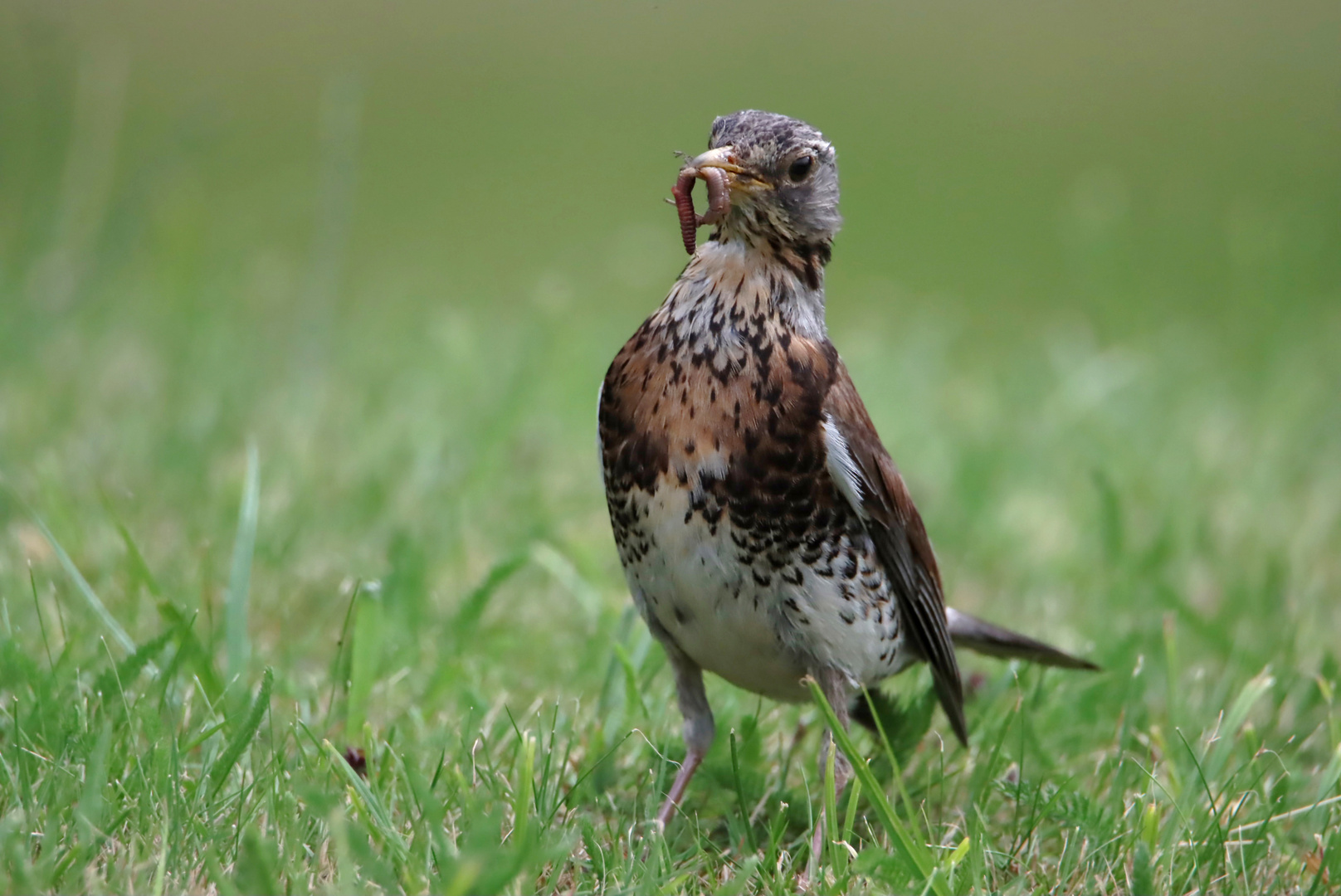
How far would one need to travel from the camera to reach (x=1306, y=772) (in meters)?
3.91

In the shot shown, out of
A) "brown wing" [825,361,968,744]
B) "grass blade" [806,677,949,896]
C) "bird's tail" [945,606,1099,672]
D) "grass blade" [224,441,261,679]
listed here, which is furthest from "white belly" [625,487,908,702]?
"grass blade" [224,441,261,679]

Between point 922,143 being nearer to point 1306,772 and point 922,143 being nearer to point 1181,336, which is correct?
point 1181,336

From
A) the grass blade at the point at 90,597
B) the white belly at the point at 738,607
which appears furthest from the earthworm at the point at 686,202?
the grass blade at the point at 90,597

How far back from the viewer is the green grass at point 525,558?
2.94m

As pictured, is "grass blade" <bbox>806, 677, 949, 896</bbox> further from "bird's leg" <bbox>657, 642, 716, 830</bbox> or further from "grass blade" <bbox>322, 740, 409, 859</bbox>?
"grass blade" <bbox>322, 740, 409, 859</bbox>

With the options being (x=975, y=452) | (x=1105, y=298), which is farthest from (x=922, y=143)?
(x=975, y=452)

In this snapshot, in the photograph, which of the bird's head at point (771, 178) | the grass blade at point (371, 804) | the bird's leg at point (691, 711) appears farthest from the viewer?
the bird's leg at point (691, 711)

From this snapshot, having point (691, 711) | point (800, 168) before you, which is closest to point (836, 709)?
point (691, 711)

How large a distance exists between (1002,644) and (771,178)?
1.50 m

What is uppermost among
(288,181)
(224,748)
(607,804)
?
(288,181)

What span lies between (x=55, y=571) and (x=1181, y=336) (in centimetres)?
640

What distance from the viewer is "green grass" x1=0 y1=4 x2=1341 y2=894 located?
294 cm

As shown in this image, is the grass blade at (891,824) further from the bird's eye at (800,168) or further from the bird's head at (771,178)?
the bird's eye at (800,168)

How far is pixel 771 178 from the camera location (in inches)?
132
